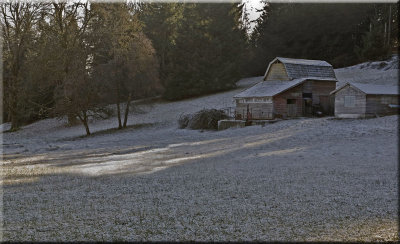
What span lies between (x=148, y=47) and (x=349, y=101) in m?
20.4

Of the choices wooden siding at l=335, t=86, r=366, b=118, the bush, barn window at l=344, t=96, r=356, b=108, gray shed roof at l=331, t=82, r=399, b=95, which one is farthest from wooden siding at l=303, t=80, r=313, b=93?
the bush

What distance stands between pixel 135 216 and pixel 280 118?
29148mm

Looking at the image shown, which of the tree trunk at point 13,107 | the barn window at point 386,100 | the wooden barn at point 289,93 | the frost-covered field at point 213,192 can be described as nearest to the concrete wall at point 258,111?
the wooden barn at point 289,93

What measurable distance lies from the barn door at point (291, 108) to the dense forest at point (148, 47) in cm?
1307

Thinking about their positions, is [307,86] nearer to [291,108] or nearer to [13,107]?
[291,108]

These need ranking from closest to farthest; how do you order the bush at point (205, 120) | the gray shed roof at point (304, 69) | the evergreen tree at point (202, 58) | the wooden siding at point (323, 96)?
the bush at point (205, 120) → the wooden siding at point (323, 96) → the gray shed roof at point (304, 69) → the evergreen tree at point (202, 58)

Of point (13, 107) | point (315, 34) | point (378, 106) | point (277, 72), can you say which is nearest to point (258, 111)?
point (277, 72)

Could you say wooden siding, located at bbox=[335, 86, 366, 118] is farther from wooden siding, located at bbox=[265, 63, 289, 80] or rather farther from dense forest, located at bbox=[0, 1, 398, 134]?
dense forest, located at bbox=[0, 1, 398, 134]

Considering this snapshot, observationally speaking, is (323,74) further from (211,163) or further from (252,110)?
(211,163)

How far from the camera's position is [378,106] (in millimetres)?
31875

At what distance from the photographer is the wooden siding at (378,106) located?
31.5 m

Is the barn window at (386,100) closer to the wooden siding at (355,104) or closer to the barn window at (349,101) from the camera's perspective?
the wooden siding at (355,104)

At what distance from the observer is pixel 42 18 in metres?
43.6

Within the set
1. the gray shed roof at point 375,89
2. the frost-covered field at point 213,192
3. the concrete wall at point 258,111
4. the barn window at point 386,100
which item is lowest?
the frost-covered field at point 213,192
